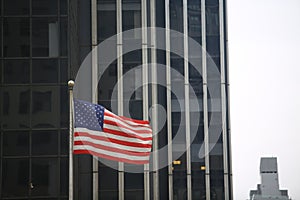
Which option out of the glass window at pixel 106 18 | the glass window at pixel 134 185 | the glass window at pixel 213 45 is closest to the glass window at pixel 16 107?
the glass window at pixel 134 185

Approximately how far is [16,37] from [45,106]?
3277 millimetres

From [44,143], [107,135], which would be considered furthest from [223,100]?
[107,135]

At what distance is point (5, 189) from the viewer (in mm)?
33906

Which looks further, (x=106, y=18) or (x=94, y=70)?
(x=106, y=18)

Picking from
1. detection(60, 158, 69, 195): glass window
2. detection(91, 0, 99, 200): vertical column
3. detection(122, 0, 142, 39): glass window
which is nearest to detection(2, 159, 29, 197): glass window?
detection(60, 158, 69, 195): glass window

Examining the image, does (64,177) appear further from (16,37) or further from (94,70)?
(94,70)

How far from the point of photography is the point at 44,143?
3469 centimetres

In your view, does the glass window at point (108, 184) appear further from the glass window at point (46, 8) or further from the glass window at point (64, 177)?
the glass window at point (46, 8)

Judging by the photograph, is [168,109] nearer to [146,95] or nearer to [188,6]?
[146,95]

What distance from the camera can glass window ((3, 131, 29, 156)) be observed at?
3456 centimetres

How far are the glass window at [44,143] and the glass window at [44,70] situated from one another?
2.27 meters

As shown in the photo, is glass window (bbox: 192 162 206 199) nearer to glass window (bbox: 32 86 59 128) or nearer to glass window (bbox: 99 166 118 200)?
glass window (bbox: 99 166 118 200)

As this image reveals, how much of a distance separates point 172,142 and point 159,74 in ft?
13.1

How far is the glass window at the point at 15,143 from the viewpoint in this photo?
34559mm
